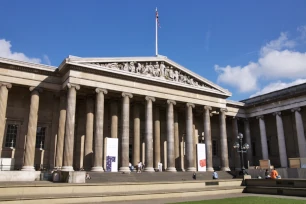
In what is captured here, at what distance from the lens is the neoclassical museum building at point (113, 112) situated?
29.8m

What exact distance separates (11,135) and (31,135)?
12.0 ft

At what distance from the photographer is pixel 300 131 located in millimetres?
39094

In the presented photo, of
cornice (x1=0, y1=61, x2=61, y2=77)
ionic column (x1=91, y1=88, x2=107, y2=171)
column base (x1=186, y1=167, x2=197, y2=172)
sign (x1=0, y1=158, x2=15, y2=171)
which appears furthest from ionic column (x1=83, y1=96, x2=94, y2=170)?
column base (x1=186, y1=167, x2=197, y2=172)

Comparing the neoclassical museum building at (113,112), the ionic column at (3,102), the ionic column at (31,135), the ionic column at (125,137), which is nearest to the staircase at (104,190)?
the ionic column at (125,137)

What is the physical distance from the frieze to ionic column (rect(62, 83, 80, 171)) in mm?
4274

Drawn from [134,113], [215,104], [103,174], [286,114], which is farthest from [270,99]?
[103,174]

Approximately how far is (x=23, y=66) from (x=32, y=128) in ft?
21.4

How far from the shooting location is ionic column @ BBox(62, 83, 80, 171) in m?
27.9

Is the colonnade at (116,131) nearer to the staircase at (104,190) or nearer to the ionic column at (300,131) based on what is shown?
the ionic column at (300,131)

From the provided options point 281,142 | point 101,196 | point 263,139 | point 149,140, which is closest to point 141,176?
point 149,140

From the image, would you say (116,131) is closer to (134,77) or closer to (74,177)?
(134,77)

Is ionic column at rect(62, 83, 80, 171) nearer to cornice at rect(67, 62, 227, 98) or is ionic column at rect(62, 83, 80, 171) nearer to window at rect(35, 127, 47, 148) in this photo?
cornice at rect(67, 62, 227, 98)

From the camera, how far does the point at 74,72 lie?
30.0 meters

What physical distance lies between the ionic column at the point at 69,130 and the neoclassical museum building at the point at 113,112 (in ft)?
0.31
